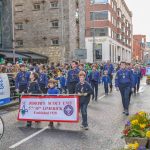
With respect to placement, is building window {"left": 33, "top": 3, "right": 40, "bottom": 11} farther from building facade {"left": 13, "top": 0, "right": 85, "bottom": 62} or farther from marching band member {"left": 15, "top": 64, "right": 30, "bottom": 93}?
marching band member {"left": 15, "top": 64, "right": 30, "bottom": 93}

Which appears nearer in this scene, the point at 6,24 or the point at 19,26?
the point at 6,24

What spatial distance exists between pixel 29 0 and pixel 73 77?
127 feet

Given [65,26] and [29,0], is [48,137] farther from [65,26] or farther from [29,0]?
[29,0]

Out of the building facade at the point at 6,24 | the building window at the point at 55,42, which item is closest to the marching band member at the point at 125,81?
the building facade at the point at 6,24

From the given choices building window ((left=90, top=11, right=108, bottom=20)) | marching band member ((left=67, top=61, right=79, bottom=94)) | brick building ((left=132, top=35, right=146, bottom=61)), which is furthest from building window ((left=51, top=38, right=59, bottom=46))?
brick building ((left=132, top=35, right=146, bottom=61))

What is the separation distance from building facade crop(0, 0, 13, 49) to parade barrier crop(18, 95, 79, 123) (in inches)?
1022

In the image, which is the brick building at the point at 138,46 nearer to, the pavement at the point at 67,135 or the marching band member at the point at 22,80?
the marching band member at the point at 22,80

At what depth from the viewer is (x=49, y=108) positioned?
1168 centimetres

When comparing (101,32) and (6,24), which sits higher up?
(101,32)

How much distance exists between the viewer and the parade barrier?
37.4 feet

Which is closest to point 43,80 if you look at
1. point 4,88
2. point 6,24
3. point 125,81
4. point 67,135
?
point 125,81

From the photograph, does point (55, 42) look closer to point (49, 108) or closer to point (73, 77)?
point (73, 77)

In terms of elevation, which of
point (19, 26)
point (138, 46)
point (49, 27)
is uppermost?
point (138, 46)

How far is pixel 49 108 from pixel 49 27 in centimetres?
4130
